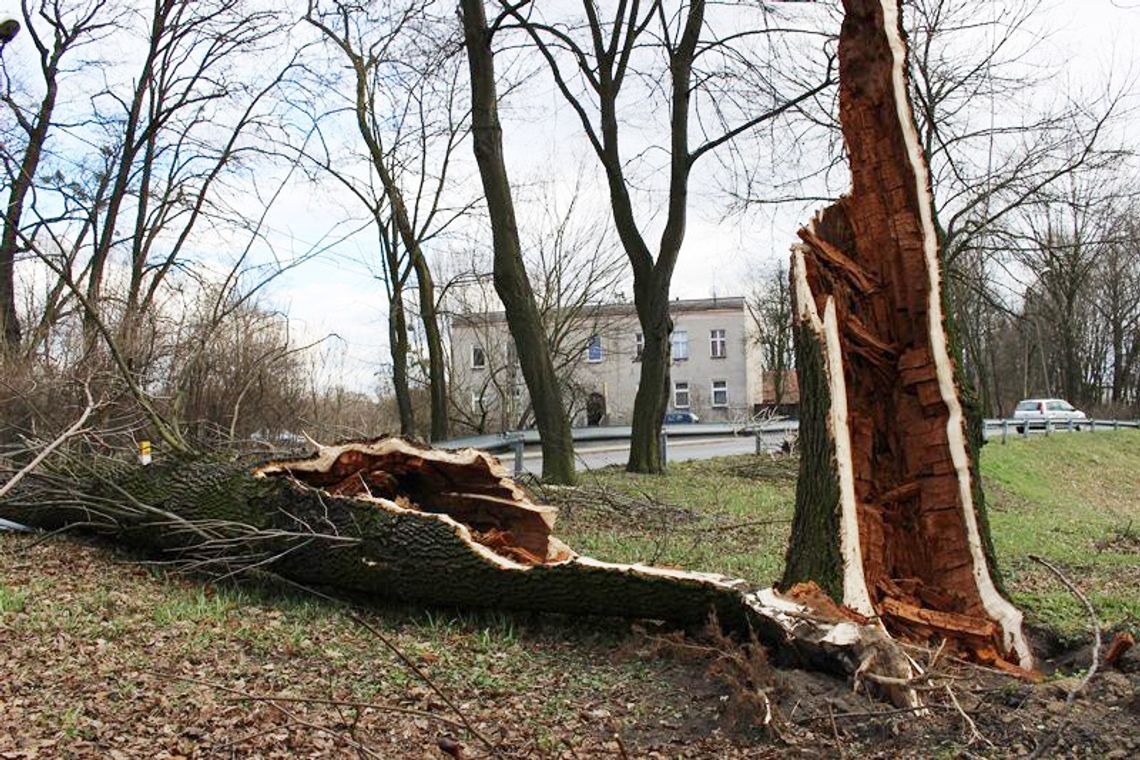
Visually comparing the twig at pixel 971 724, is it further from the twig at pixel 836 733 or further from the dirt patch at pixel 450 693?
the twig at pixel 836 733

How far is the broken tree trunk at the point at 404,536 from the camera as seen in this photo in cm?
443

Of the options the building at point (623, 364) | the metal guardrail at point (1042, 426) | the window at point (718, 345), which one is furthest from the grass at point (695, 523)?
the window at point (718, 345)

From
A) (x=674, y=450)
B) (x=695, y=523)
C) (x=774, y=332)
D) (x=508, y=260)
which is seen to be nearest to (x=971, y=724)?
(x=695, y=523)

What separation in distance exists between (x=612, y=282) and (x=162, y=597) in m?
26.8

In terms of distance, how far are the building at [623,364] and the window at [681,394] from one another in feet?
0.20

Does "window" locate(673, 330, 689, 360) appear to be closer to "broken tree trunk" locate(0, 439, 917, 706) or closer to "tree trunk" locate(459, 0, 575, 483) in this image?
"tree trunk" locate(459, 0, 575, 483)

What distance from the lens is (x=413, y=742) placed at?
358cm

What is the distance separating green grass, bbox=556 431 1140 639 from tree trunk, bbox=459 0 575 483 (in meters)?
0.75

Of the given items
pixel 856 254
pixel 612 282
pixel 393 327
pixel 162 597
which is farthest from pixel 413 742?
pixel 612 282

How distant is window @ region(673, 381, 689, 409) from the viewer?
56.8 metres

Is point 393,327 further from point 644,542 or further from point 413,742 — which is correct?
point 413,742

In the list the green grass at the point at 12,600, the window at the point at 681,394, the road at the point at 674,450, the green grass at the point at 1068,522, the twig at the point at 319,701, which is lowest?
the green grass at the point at 1068,522

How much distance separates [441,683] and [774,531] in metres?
5.05

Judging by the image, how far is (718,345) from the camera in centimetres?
5684
